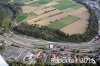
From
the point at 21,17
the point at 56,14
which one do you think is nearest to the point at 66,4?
the point at 56,14

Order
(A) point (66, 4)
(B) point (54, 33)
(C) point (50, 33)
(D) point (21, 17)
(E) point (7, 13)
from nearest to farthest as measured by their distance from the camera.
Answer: (C) point (50, 33)
(B) point (54, 33)
(D) point (21, 17)
(E) point (7, 13)
(A) point (66, 4)

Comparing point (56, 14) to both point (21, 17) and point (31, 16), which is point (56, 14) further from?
point (21, 17)

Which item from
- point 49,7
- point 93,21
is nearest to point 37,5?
point 49,7

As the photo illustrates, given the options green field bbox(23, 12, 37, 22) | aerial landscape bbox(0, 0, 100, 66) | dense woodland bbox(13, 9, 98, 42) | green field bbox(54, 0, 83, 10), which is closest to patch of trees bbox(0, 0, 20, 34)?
aerial landscape bbox(0, 0, 100, 66)

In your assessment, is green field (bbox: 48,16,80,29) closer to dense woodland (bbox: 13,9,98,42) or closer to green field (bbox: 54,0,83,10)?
dense woodland (bbox: 13,9,98,42)

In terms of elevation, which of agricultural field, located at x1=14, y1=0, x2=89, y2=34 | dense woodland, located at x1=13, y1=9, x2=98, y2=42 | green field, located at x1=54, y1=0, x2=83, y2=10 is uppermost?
dense woodland, located at x1=13, y1=9, x2=98, y2=42

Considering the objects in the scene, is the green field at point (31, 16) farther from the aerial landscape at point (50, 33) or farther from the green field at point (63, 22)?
the green field at point (63, 22)

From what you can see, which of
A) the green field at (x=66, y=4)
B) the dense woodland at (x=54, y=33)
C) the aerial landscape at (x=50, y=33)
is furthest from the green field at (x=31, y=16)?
the green field at (x=66, y=4)
